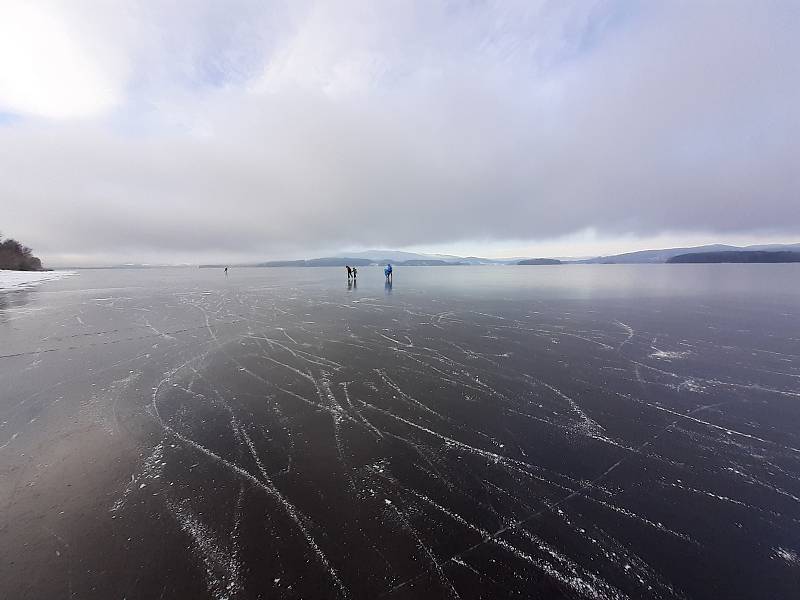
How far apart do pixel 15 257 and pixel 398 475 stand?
87.8 meters

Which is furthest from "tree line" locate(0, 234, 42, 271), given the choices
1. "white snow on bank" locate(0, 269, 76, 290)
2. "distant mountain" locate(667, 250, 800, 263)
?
"distant mountain" locate(667, 250, 800, 263)

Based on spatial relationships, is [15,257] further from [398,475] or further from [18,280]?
[398,475]

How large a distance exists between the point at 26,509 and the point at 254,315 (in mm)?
10016

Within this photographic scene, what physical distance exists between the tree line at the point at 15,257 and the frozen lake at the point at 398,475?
2981 inches

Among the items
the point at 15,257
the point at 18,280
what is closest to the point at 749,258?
the point at 18,280

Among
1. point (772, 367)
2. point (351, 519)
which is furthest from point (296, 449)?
point (772, 367)

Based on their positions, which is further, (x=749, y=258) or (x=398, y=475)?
(x=749, y=258)

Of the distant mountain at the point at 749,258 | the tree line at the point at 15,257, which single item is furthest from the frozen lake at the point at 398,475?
the distant mountain at the point at 749,258

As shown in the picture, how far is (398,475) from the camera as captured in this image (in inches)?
127

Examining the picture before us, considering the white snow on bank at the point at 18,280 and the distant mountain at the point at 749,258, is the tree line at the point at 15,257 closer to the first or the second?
the white snow on bank at the point at 18,280

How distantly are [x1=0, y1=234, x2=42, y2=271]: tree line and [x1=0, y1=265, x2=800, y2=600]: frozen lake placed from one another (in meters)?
75.7

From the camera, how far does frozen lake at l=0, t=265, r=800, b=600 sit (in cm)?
224

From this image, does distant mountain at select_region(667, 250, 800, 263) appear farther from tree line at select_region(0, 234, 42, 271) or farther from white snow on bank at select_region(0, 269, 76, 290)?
tree line at select_region(0, 234, 42, 271)

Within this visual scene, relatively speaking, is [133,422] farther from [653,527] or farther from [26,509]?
[653,527]
